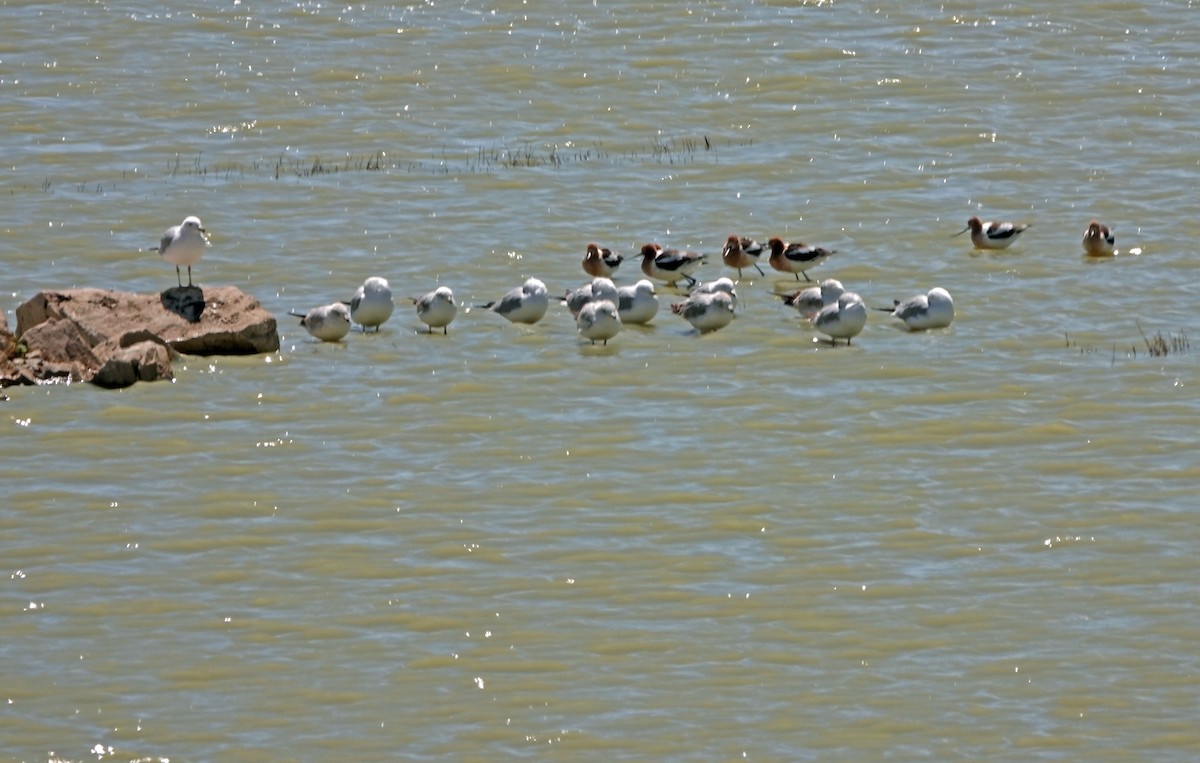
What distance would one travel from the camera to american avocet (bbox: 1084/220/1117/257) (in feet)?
62.3

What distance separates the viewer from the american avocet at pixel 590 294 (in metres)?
17.3

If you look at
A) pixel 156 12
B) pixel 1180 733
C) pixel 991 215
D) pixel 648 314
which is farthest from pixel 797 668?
pixel 156 12

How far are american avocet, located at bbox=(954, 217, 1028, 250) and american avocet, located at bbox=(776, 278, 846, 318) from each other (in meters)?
2.28

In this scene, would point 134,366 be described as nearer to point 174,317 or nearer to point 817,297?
point 174,317

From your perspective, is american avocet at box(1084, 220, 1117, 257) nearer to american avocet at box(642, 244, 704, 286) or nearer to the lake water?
the lake water

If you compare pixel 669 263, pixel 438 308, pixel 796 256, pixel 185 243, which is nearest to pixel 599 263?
pixel 669 263

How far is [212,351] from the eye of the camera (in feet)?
54.4

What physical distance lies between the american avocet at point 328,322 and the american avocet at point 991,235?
6176mm

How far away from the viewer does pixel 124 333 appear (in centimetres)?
1606

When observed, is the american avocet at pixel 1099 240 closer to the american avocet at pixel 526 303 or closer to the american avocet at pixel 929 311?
the american avocet at pixel 929 311

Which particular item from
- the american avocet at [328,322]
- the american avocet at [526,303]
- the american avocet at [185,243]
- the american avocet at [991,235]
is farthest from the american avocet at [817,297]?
the american avocet at [185,243]

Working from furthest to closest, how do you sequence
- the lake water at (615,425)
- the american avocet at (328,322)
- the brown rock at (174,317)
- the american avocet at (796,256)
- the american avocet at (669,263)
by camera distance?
the american avocet at (796,256) → the american avocet at (669,263) → the american avocet at (328,322) → the brown rock at (174,317) → the lake water at (615,425)

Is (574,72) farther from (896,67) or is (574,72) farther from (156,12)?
(156,12)

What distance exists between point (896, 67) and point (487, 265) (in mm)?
9082
